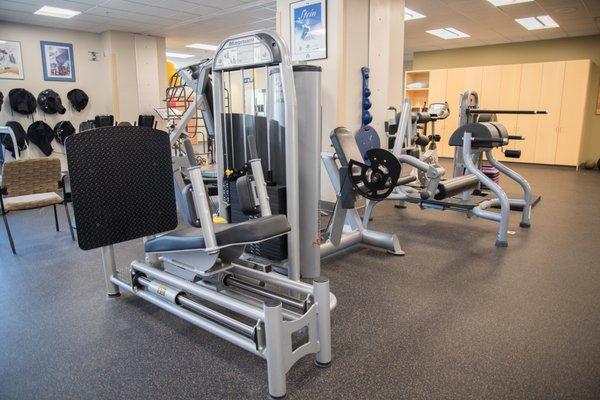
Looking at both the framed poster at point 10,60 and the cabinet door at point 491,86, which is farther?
the cabinet door at point 491,86

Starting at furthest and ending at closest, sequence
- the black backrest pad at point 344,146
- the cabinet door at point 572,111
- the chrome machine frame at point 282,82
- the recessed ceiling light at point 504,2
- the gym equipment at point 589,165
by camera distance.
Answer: the gym equipment at point 589,165 → the cabinet door at point 572,111 → the recessed ceiling light at point 504,2 → the black backrest pad at point 344,146 → the chrome machine frame at point 282,82

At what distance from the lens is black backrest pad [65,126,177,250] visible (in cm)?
197

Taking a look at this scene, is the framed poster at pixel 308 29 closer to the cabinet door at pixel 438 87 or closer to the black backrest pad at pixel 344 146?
the black backrest pad at pixel 344 146

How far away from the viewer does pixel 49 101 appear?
6891 mm

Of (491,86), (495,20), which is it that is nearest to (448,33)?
(495,20)

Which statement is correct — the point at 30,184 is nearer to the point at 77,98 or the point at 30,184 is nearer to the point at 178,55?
the point at 77,98

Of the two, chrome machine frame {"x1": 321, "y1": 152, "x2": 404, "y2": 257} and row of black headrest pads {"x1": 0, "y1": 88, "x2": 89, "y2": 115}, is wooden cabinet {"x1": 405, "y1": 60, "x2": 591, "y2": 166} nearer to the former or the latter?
chrome machine frame {"x1": 321, "y1": 152, "x2": 404, "y2": 257}

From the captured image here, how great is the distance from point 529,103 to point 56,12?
878 cm

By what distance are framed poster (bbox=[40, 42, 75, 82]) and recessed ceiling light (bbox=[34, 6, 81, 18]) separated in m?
0.94

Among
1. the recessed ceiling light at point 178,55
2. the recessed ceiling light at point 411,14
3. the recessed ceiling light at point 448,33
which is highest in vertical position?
the recessed ceiling light at point 178,55

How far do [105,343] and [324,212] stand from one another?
278 centimetres

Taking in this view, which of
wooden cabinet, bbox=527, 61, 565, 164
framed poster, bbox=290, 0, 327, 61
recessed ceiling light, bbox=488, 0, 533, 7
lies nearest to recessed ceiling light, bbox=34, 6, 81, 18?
framed poster, bbox=290, 0, 327, 61

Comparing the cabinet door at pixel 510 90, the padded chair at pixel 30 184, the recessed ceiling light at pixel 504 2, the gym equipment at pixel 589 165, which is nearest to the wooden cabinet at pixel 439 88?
the cabinet door at pixel 510 90

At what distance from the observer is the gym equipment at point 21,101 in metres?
6.53
